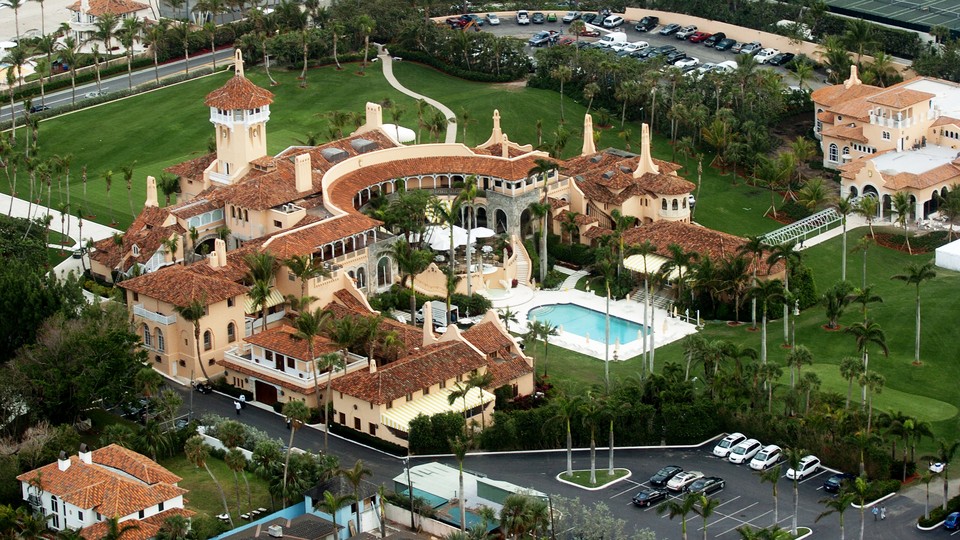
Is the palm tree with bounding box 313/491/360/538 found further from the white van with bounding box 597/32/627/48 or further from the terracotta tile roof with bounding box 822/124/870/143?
the white van with bounding box 597/32/627/48

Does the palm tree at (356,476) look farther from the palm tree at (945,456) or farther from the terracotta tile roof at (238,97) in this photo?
the terracotta tile roof at (238,97)

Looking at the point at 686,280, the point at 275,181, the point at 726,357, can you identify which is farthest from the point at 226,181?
the point at 726,357

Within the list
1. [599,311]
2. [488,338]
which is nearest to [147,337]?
[488,338]

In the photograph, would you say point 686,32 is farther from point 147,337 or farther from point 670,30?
point 147,337

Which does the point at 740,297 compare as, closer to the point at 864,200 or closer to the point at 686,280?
the point at 686,280

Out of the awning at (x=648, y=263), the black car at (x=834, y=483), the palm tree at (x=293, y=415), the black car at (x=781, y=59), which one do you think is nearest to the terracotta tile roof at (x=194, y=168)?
the awning at (x=648, y=263)

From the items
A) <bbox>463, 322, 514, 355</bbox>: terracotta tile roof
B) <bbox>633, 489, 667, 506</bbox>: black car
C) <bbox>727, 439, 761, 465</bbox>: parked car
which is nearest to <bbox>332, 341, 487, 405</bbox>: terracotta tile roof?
<bbox>463, 322, 514, 355</bbox>: terracotta tile roof
